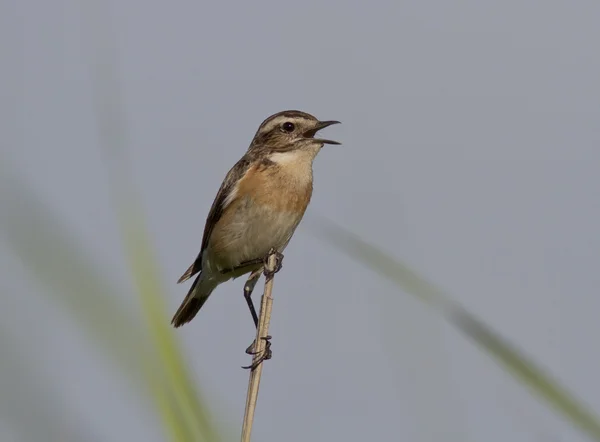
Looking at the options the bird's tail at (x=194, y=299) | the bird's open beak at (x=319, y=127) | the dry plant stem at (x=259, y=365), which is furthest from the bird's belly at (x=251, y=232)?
the dry plant stem at (x=259, y=365)

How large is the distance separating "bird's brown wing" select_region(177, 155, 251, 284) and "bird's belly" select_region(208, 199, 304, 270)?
19 centimetres

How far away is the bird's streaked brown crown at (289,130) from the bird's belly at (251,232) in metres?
0.55

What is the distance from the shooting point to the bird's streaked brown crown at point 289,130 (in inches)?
261

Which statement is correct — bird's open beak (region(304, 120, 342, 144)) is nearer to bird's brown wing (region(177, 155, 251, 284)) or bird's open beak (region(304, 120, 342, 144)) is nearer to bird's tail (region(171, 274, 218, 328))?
bird's brown wing (region(177, 155, 251, 284))

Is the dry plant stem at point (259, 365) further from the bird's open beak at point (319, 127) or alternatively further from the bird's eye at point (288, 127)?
the bird's eye at point (288, 127)

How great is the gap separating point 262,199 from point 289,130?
68 centimetres

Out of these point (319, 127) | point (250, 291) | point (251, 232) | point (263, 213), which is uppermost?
point (319, 127)

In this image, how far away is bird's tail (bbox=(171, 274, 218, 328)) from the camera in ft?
23.7

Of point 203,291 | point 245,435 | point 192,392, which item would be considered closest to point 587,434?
point 192,392

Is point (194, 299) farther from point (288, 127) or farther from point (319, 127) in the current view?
point (319, 127)

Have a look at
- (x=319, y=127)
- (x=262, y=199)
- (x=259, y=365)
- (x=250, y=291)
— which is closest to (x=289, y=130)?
(x=319, y=127)

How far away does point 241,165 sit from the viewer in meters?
6.90

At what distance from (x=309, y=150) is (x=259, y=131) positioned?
2.21 ft

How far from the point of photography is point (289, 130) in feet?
22.1
